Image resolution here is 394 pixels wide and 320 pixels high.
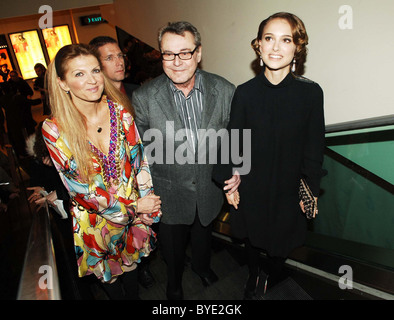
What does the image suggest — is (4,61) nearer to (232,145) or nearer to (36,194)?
(36,194)

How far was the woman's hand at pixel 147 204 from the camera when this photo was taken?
1.98 m

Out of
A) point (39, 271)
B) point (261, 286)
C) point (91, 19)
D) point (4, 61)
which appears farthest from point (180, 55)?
point (4, 61)

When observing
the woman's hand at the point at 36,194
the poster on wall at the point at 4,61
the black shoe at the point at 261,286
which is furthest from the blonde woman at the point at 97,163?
the poster on wall at the point at 4,61

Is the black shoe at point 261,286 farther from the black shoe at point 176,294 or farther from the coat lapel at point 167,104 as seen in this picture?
the coat lapel at point 167,104

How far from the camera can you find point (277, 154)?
1.88 meters

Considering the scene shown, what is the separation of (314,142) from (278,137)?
23cm

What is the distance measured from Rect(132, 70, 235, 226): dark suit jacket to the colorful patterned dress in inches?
5.9

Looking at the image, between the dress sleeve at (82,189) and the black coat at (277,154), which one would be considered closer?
the dress sleeve at (82,189)

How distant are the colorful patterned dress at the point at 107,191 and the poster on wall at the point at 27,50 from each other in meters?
11.4

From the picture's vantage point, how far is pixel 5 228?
449 centimetres

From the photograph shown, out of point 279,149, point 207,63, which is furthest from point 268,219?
point 207,63

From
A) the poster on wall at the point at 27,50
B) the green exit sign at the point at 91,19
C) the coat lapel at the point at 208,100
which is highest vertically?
the green exit sign at the point at 91,19

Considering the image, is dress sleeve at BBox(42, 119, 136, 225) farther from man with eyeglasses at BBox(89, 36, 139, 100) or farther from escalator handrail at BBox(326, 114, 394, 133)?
escalator handrail at BBox(326, 114, 394, 133)
